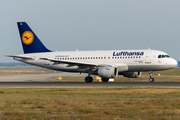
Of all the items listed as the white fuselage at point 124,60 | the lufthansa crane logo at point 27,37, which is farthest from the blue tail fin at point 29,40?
the white fuselage at point 124,60

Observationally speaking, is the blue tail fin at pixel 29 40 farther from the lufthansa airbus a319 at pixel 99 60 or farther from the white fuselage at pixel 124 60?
the white fuselage at pixel 124 60

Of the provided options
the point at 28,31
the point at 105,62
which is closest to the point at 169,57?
the point at 105,62

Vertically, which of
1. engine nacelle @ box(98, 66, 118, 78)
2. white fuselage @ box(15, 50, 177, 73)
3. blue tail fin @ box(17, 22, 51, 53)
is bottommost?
engine nacelle @ box(98, 66, 118, 78)

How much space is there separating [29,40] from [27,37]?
2.09 ft

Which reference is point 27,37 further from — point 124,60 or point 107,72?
point 124,60

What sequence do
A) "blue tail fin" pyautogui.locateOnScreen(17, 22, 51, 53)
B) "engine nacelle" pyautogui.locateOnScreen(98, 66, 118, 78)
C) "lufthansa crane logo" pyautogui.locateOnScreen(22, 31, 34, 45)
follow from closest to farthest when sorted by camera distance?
"engine nacelle" pyautogui.locateOnScreen(98, 66, 118, 78) → "blue tail fin" pyautogui.locateOnScreen(17, 22, 51, 53) → "lufthansa crane logo" pyautogui.locateOnScreen(22, 31, 34, 45)

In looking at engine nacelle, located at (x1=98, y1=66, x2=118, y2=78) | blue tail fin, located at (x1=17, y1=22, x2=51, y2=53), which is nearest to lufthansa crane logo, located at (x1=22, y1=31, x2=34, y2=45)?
blue tail fin, located at (x1=17, y1=22, x2=51, y2=53)

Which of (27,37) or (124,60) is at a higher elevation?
(27,37)

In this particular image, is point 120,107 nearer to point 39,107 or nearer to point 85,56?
point 39,107

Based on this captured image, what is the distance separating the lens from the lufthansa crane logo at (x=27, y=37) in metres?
47.3

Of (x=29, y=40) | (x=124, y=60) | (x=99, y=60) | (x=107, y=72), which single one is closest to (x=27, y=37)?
(x=29, y=40)

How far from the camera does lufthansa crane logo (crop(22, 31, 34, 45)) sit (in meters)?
47.3

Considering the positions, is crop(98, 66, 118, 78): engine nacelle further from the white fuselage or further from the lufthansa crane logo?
the lufthansa crane logo

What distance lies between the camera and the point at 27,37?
4747cm
